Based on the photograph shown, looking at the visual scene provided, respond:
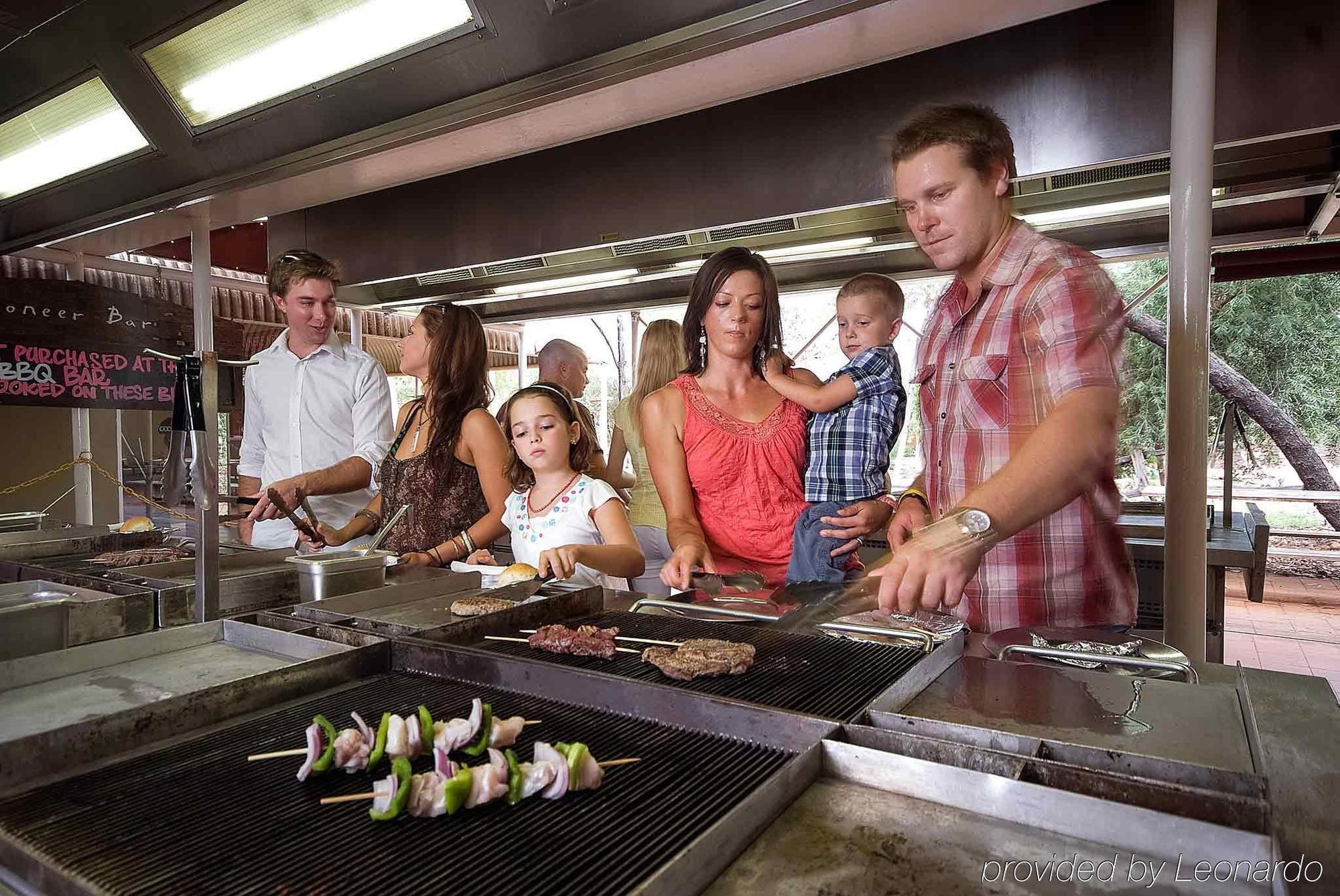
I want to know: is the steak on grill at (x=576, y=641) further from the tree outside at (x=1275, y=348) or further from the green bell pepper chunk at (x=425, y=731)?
the tree outside at (x=1275, y=348)

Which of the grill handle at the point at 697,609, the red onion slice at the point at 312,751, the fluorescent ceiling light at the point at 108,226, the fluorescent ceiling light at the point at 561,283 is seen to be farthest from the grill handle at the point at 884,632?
the fluorescent ceiling light at the point at 108,226

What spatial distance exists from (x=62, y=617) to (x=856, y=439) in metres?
2.08

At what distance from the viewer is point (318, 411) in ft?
10.9

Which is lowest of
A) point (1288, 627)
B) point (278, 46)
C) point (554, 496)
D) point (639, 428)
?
point (1288, 627)

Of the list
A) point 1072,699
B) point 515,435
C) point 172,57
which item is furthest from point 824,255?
point 1072,699

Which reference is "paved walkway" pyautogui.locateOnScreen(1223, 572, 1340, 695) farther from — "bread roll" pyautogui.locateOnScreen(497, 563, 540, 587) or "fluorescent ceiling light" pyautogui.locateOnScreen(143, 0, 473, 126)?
"fluorescent ceiling light" pyautogui.locateOnScreen(143, 0, 473, 126)

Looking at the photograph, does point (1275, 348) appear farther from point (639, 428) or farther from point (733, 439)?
point (733, 439)

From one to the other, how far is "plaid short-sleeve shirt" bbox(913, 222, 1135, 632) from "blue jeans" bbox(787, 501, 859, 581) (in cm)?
50

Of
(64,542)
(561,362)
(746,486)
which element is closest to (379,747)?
(746,486)

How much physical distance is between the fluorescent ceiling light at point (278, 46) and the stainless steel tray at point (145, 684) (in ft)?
5.72

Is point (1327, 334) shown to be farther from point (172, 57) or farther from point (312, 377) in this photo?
point (172, 57)

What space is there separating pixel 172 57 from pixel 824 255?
2830 mm

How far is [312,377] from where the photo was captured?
130 inches

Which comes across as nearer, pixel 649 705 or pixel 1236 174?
pixel 649 705
